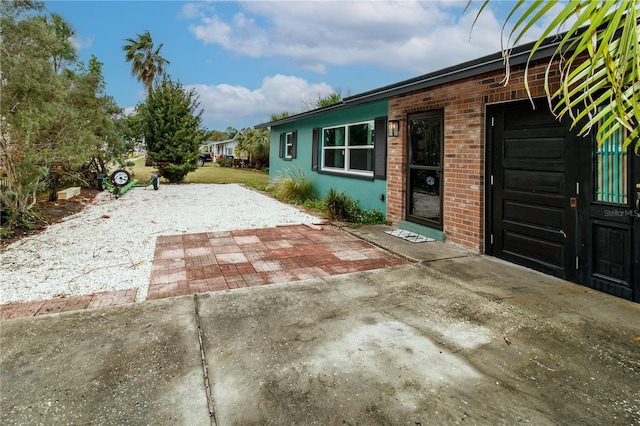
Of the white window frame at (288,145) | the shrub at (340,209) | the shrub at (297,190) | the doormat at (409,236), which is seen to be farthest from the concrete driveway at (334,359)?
the white window frame at (288,145)

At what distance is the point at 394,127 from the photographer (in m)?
6.93

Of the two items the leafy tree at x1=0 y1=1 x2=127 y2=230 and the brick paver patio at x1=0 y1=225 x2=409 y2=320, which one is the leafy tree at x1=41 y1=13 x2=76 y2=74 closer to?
the leafy tree at x1=0 y1=1 x2=127 y2=230

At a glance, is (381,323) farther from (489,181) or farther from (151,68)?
(151,68)

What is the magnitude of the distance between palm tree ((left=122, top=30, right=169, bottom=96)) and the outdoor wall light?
24.1 meters

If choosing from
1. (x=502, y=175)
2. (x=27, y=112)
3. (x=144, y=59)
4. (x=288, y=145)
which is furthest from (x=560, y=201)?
(x=144, y=59)

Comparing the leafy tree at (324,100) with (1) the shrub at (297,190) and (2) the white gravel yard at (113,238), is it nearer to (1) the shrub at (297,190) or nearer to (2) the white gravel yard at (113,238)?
(1) the shrub at (297,190)

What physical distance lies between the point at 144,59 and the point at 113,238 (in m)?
25.2

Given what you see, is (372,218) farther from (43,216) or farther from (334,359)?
(43,216)

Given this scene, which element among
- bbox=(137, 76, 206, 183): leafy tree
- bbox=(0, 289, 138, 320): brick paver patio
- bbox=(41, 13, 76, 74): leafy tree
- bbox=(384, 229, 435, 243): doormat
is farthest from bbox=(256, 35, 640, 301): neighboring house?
bbox=(137, 76, 206, 183): leafy tree

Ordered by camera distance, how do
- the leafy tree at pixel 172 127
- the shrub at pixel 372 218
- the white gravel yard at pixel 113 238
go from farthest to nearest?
the leafy tree at pixel 172 127 → the shrub at pixel 372 218 → the white gravel yard at pixel 113 238

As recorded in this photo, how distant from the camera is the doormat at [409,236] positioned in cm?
598

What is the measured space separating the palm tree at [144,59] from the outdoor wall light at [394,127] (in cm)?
2412

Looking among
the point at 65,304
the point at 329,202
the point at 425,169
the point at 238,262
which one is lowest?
the point at 65,304

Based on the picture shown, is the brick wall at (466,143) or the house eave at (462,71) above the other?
the house eave at (462,71)
